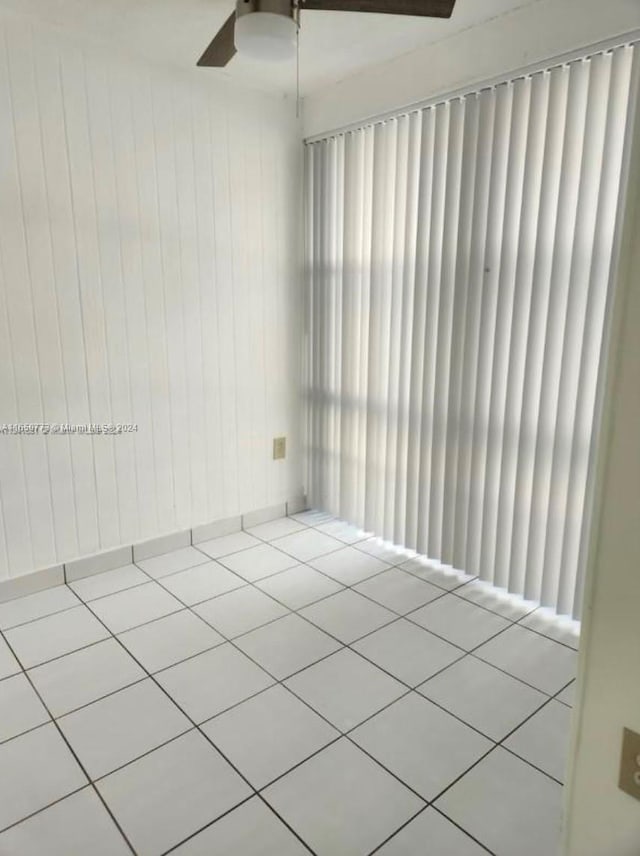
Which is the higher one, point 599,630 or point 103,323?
point 103,323

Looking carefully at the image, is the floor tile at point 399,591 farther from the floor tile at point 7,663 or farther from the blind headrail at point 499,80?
the blind headrail at point 499,80

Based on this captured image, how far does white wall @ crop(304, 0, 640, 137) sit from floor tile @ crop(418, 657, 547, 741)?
2.23m

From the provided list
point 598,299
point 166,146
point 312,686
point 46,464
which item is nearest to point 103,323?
point 46,464

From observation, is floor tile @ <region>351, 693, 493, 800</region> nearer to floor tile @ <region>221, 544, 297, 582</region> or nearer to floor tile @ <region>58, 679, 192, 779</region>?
floor tile @ <region>58, 679, 192, 779</region>

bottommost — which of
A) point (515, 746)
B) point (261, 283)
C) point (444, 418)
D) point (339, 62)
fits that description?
point (515, 746)

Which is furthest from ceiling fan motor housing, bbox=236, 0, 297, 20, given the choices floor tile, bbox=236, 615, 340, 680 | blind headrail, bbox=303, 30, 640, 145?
floor tile, bbox=236, 615, 340, 680

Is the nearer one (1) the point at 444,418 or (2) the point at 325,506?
(1) the point at 444,418

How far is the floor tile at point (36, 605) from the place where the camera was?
2.36 meters

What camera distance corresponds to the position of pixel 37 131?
7.55 ft

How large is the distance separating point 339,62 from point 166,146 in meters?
0.90

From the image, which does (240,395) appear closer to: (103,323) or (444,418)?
(103,323)

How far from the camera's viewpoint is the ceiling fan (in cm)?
154

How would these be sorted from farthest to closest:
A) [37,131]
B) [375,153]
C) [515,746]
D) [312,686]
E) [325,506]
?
1. [325,506]
2. [375,153]
3. [37,131]
4. [312,686]
5. [515,746]

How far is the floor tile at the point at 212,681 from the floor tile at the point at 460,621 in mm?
734
